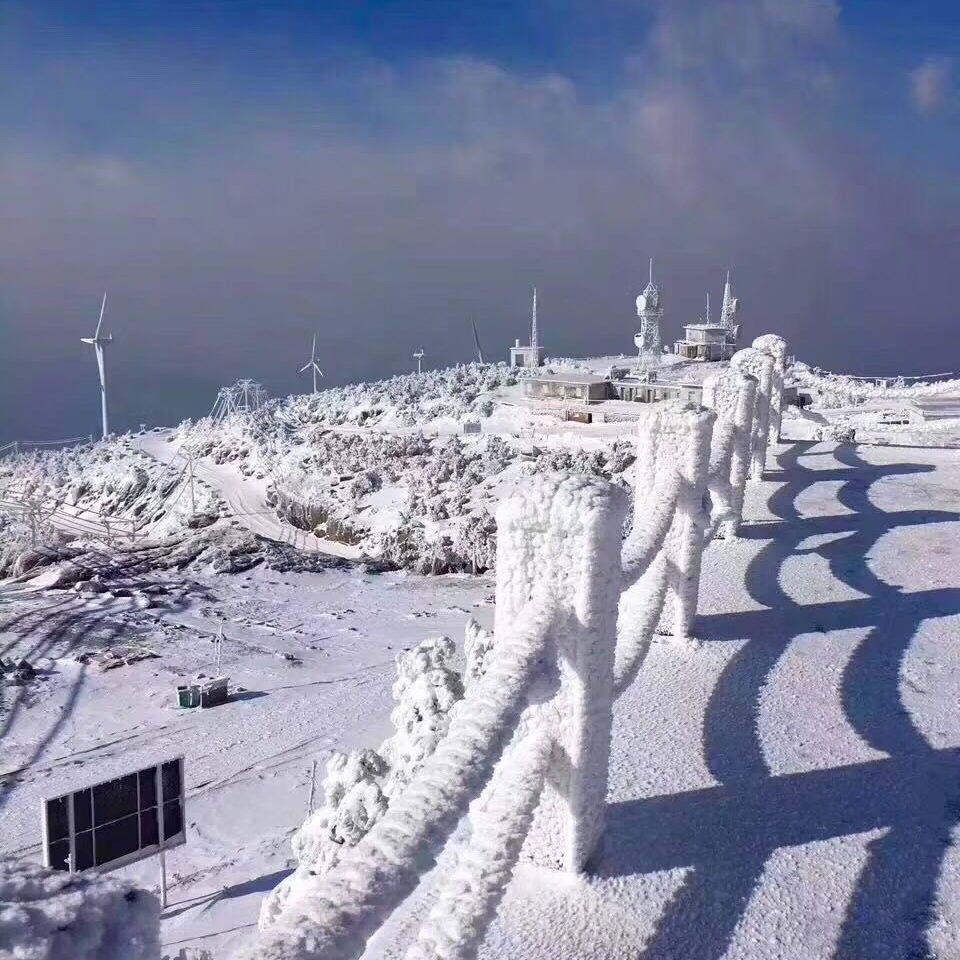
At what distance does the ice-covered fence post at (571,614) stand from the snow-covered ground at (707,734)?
0.33m

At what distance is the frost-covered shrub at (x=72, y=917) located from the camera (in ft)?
5.88

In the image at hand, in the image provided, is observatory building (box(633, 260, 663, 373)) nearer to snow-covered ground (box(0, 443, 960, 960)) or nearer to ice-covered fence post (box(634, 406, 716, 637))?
snow-covered ground (box(0, 443, 960, 960))

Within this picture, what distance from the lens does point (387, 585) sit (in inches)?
776

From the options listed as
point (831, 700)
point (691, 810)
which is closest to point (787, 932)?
point (691, 810)

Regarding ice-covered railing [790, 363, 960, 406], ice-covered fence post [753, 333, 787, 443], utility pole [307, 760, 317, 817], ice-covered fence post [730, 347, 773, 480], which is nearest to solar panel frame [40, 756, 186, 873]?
utility pole [307, 760, 317, 817]

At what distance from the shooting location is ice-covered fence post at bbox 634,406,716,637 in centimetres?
809

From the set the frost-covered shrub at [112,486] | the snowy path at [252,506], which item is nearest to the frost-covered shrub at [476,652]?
the snowy path at [252,506]

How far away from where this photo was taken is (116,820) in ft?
22.1

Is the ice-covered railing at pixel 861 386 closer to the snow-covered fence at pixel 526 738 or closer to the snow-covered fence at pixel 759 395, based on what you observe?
the snow-covered fence at pixel 759 395

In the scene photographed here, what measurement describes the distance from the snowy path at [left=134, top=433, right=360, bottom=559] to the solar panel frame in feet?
55.1

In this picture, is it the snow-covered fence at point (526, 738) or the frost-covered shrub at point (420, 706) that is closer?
the snow-covered fence at point (526, 738)

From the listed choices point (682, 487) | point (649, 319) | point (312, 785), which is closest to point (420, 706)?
point (682, 487)

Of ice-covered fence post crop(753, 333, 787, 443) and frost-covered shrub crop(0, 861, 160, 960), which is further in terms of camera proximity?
ice-covered fence post crop(753, 333, 787, 443)

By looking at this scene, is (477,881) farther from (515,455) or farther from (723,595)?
(515,455)
